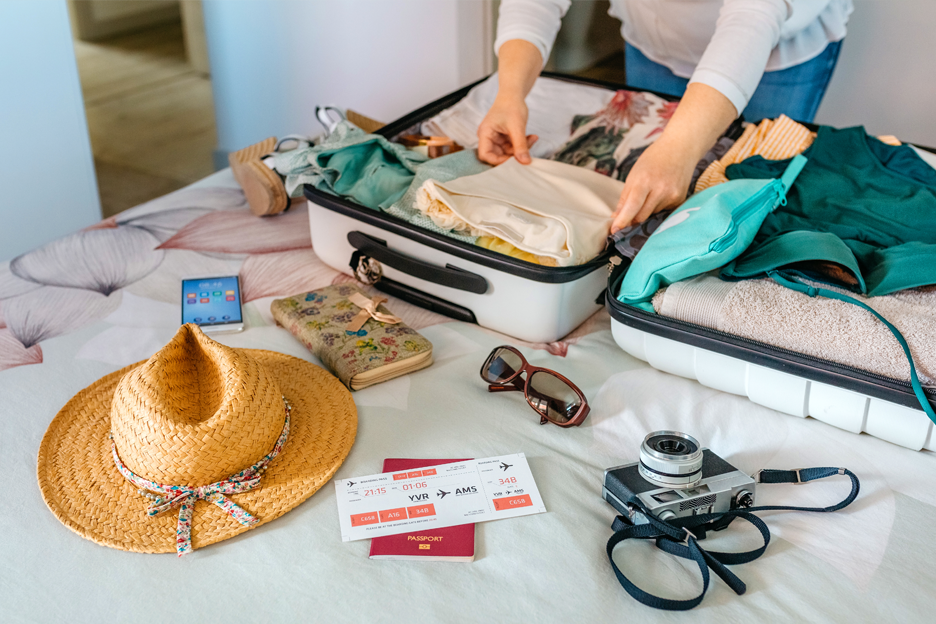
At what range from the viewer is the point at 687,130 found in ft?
3.47

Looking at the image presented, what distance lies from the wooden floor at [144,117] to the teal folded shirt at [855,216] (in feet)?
6.76

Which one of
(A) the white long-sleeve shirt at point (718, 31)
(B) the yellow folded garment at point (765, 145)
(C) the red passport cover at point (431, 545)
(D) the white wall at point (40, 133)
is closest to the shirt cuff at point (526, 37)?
(A) the white long-sleeve shirt at point (718, 31)

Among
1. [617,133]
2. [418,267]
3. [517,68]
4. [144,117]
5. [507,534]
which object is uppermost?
[517,68]

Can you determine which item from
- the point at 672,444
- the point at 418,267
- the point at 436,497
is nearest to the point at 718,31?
the point at 418,267

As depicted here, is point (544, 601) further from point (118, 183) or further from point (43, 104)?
point (118, 183)

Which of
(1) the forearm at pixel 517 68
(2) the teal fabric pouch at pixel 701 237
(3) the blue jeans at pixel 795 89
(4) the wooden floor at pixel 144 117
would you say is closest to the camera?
(2) the teal fabric pouch at pixel 701 237

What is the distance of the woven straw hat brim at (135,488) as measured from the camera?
0.71 m

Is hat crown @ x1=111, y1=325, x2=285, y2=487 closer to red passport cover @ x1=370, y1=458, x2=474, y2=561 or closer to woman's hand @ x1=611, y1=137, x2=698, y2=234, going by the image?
red passport cover @ x1=370, y1=458, x2=474, y2=561

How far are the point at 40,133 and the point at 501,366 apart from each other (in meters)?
1.43

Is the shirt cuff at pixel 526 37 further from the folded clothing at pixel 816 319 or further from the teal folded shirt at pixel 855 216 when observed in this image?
the folded clothing at pixel 816 319

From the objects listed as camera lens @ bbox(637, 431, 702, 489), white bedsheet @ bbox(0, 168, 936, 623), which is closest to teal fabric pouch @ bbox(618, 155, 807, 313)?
white bedsheet @ bbox(0, 168, 936, 623)

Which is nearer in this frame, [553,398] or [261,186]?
[553,398]

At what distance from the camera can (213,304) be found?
1085 mm

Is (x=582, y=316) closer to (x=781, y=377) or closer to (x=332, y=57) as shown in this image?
(x=781, y=377)
